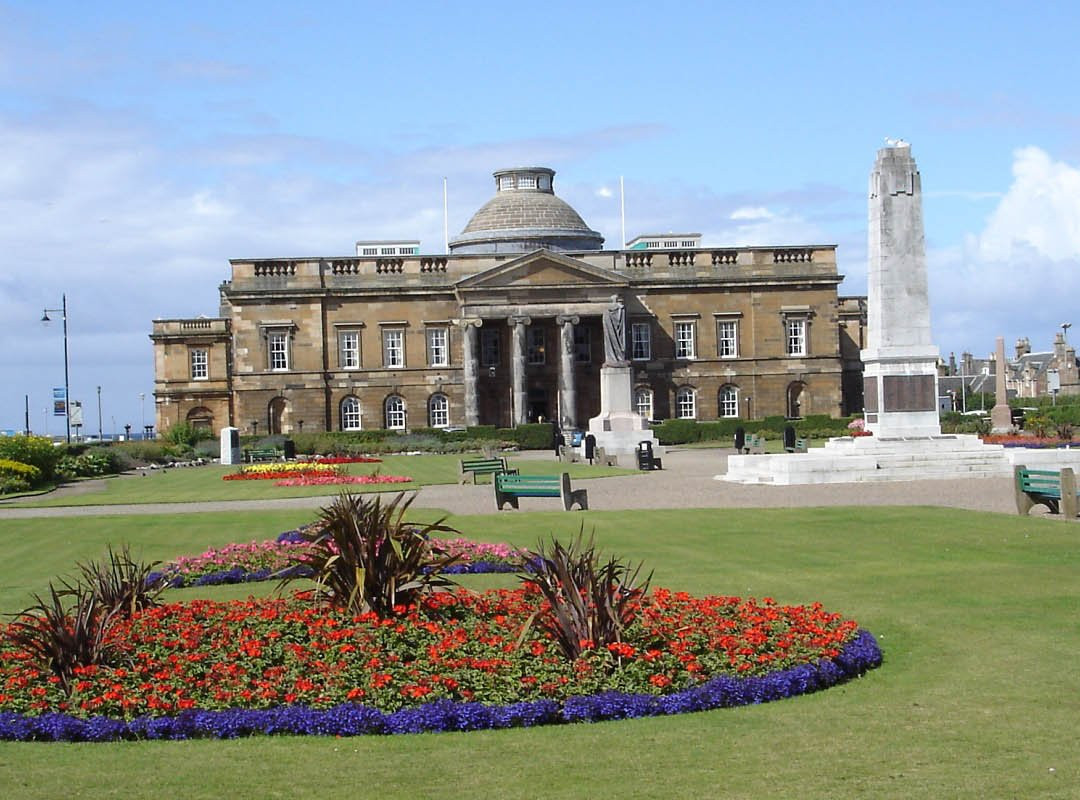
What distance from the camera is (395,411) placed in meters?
85.7

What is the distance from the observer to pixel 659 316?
85812 millimetres

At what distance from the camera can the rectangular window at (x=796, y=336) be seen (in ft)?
282

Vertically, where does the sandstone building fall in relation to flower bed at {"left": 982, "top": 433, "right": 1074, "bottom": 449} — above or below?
above

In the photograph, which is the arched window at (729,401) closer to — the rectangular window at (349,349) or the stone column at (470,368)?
the stone column at (470,368)

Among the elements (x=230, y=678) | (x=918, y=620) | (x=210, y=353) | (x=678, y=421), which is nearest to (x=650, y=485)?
(x=918, y=620)

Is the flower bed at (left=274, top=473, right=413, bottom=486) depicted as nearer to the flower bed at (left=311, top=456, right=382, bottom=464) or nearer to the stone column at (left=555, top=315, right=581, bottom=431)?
the flower bed at (left=311, top=456, right=382, bottom=464)

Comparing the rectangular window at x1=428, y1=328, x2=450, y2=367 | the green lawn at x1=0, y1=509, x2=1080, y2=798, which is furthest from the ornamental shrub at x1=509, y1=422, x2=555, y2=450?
the green lawn at x1=0, y1=509, x2=1080, y2=798

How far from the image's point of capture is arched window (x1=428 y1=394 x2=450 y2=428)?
8581cm

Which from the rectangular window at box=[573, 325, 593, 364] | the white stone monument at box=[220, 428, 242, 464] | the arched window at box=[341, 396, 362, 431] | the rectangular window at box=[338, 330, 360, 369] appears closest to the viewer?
the white stone monument at box=[220, 428, 242, 464]

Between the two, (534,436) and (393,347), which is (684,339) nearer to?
(534,436)

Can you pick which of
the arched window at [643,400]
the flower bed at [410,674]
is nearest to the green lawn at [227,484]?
the flower bed at [410,674]

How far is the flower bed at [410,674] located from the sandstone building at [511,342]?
69799mm

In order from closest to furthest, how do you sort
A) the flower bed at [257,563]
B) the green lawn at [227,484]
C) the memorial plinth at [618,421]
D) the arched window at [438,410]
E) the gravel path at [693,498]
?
the flower bed at [257,563], the gravel path at [693,498], the green lawn at [227,484], the memorial plinth at [618,421], the arched window at [438,410]

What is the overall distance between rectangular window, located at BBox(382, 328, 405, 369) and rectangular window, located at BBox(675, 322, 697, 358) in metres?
16.1
